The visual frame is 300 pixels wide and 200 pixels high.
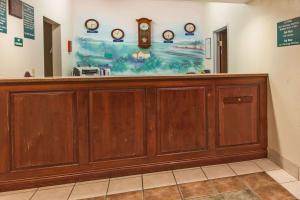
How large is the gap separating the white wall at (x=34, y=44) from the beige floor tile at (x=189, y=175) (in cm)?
211

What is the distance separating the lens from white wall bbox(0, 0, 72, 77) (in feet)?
8.44

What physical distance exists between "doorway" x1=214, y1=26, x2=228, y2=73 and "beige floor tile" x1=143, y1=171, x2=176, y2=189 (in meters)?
2.70

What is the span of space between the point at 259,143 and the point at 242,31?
1.63 m

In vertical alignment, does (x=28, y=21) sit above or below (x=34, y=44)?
above

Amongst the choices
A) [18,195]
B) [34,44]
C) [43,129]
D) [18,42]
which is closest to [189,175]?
[43,129]

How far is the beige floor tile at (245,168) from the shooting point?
2600mm

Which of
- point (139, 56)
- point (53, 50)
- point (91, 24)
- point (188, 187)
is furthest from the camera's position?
point (139, 56)

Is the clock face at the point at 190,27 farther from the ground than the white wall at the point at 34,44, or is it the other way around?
the clock face at the point at 190,27

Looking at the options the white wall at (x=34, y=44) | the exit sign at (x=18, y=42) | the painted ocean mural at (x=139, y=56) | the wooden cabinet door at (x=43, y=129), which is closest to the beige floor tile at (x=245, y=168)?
the wooden cabinet door at (x=43, y=129)

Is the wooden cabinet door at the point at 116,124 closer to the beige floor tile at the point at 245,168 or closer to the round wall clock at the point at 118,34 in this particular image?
the beige floor tile at the point at 245,168

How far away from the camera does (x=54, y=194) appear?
2.21 metres

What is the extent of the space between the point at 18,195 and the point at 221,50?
401 centimetres

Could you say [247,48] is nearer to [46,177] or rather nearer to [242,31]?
[242,31]

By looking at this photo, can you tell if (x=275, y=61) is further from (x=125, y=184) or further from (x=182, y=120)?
(x=125, y=184)
